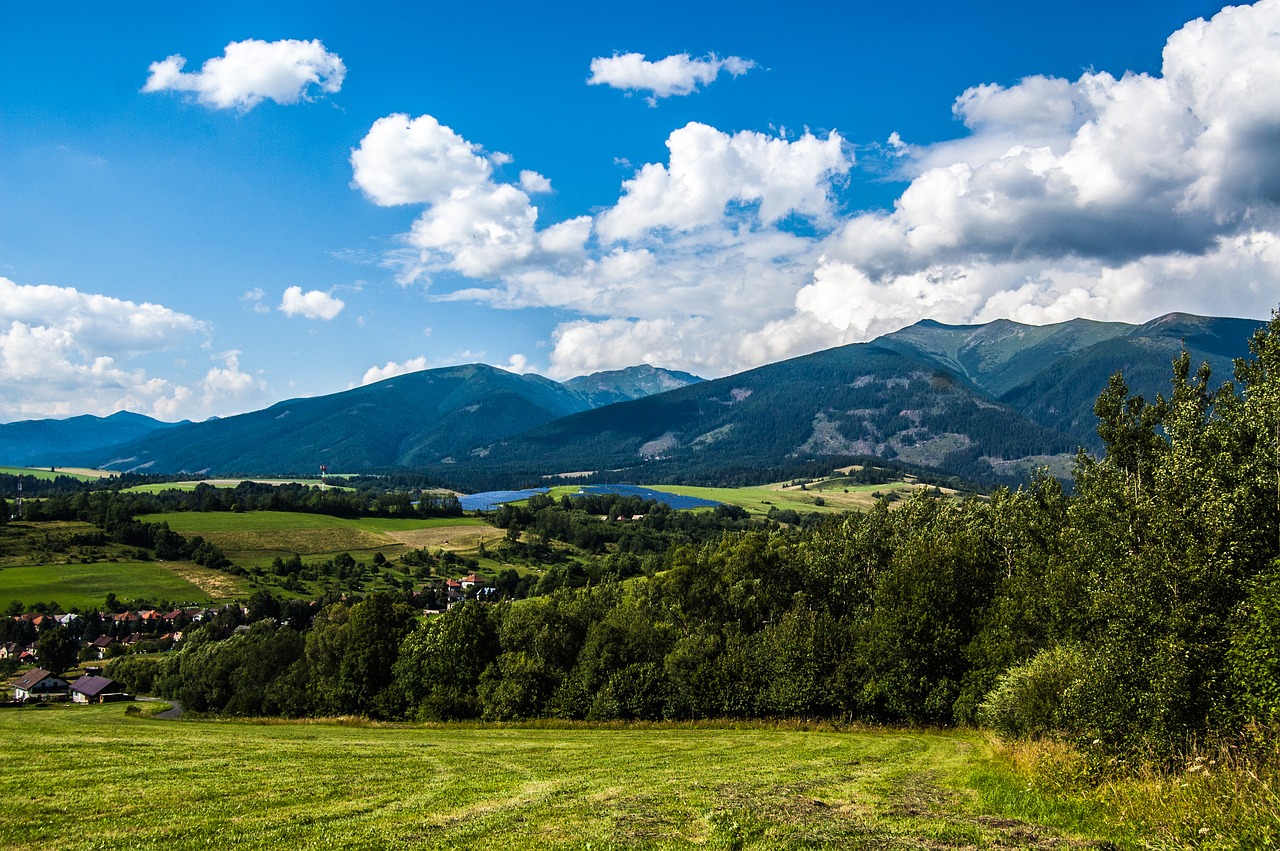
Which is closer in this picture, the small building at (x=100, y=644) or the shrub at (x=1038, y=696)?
the shrub at (x=1038, y=696)

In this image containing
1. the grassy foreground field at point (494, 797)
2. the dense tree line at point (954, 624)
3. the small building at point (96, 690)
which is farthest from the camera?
the small building at point (96, 690)

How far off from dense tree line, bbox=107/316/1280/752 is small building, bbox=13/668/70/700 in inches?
1579

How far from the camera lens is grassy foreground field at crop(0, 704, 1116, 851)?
14.8 m

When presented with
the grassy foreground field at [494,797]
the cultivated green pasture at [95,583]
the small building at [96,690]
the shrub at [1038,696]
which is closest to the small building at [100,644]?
the cultivated green pasture at [95,583]

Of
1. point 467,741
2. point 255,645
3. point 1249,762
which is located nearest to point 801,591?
point 467,741

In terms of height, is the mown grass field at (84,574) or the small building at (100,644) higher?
the mown grass field at (84,574)

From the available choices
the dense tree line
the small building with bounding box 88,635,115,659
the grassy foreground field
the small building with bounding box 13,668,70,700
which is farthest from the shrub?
the small building with bounding box 88,635,115,659

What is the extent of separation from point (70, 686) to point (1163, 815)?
13823 centimetres

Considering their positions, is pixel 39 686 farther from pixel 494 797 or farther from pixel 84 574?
pixel 494 797

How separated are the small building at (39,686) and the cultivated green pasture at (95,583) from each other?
32.8 meters

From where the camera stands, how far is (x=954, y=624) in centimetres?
5062

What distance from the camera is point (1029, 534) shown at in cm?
5788

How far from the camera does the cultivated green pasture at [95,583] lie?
450ft

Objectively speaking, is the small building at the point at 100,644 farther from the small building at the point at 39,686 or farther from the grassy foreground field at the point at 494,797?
the grassy foreground field at the point at 494,797
